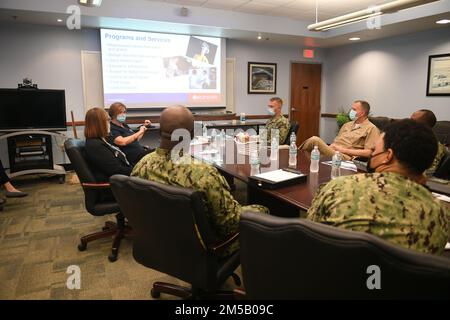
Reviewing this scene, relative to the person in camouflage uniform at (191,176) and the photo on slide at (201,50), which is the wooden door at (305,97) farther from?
the person in camouflage uniform at (191,176)

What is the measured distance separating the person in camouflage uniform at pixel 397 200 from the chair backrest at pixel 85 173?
5.99 feet

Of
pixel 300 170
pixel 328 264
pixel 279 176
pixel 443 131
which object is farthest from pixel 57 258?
pixel 443 131

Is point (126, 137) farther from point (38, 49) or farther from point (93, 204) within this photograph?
point (38, 49)

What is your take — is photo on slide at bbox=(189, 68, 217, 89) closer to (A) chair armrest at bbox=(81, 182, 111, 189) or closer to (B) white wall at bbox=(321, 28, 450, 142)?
(B) white wall at bbox=(321, 28, 450, 142)

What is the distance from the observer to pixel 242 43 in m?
6.58

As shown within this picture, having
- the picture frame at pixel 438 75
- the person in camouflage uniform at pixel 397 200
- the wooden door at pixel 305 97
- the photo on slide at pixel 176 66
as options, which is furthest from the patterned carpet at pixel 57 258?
the wooden door at pixel 305 97

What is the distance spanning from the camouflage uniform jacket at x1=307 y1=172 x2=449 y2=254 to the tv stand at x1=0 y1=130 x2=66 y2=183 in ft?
14.5

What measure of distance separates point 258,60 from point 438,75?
3292 millimetres

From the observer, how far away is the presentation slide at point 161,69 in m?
5.38

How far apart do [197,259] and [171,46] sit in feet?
16.4

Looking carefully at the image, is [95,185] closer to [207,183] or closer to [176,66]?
[207,183]

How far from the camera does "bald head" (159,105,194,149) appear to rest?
5.33 feet

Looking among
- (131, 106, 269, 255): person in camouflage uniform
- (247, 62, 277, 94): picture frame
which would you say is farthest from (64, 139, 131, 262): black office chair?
(247, 62, 277, 94): picture frame
